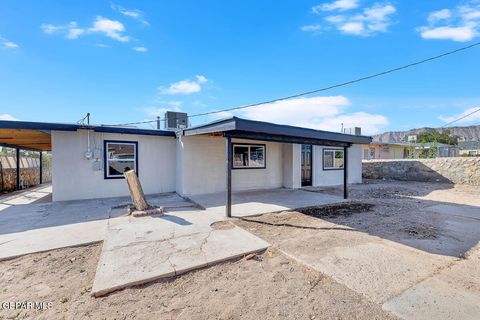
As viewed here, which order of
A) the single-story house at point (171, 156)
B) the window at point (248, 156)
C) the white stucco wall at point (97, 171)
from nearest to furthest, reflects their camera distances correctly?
the single-story house at point (171, 156) → the white stucco wall at point (97, 171) → the window at point (248, 156)

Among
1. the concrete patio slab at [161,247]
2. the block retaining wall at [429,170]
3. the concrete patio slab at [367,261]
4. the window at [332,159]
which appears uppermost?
the window at [332,159]

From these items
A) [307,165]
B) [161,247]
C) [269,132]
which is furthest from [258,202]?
[307,165]

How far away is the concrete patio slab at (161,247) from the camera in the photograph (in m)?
2.78

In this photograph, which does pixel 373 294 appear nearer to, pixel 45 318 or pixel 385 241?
pixel 385 241

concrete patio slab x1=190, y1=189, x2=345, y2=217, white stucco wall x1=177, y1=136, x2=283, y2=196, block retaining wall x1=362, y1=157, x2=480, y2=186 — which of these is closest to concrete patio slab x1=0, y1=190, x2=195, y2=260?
concrete patio slab x1=190, y1=189, x2=345, y2=217

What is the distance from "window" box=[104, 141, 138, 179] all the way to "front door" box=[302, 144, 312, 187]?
7.32 meters

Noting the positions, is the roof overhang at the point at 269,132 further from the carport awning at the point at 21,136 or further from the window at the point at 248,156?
the carport awning at the point at 21,136

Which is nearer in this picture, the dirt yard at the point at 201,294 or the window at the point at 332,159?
the dirt yard at the point at 201,294

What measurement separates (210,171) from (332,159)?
21.8 ft

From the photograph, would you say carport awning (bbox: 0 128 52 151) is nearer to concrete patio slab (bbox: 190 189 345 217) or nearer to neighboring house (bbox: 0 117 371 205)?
neighboring house (bbox: 0 117 371 205)

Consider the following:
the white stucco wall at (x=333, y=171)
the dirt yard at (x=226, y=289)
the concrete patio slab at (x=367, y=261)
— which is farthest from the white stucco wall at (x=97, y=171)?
the white stucco wall at (x=333, y=171)

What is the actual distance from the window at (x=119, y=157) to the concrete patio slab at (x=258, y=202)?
8.94 feet

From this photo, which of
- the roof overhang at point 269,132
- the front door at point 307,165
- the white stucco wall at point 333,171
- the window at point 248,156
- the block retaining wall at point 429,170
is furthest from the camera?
the block retaining wall at point 429,170

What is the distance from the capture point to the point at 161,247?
11.9 ft
